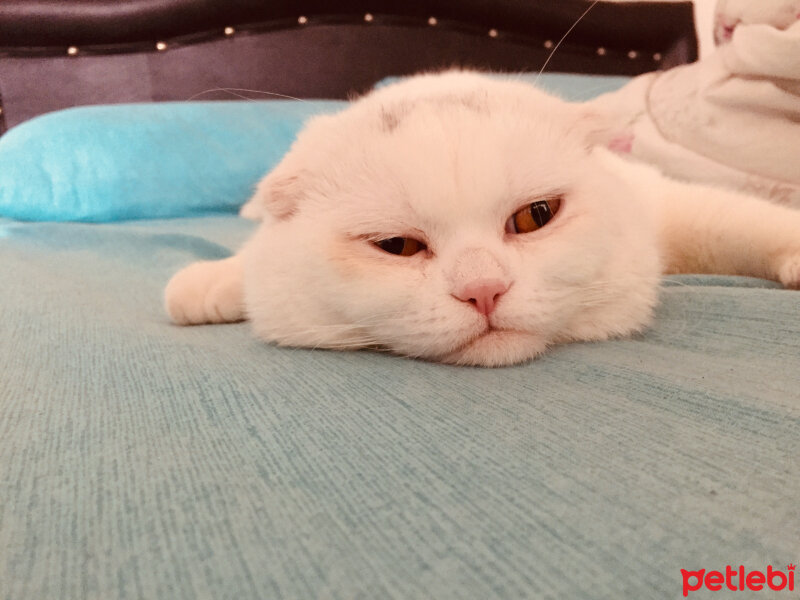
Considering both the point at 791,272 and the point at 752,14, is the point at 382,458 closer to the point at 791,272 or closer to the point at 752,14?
the point at 791,272

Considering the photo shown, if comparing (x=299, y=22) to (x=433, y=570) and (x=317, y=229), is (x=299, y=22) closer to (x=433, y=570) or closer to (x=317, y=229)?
(x=317, y=229)

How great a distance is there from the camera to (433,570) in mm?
387

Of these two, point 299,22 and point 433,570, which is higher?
point 299,22

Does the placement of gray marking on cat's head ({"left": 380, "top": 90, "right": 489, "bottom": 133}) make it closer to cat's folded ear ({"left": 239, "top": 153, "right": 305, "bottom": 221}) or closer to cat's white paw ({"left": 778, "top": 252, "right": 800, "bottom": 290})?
cat's folded ear ({"left": 239, "top": 153, "right": 305, "bottom": 221})

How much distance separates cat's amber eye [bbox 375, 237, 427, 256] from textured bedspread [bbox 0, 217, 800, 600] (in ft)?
0.60

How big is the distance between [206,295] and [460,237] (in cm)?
65

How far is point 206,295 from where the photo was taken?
1.24 metres

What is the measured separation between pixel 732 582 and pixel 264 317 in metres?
0.83

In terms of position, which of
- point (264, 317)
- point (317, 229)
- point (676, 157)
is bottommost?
point (264, 317)

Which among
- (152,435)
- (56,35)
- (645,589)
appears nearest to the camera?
(645,589)

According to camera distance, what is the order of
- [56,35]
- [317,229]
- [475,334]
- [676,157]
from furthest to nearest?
[56,35] < [676,157] < [317,229] < [475,334]

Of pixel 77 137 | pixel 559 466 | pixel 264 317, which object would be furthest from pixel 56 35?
pixel 559 466

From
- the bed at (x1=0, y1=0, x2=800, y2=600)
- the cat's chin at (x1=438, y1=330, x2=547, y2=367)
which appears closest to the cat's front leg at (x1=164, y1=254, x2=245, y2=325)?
the bed at (x1=0, y1=0, x2=800, y2=600)

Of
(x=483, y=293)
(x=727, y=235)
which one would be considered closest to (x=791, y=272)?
(x=727, y=235)
